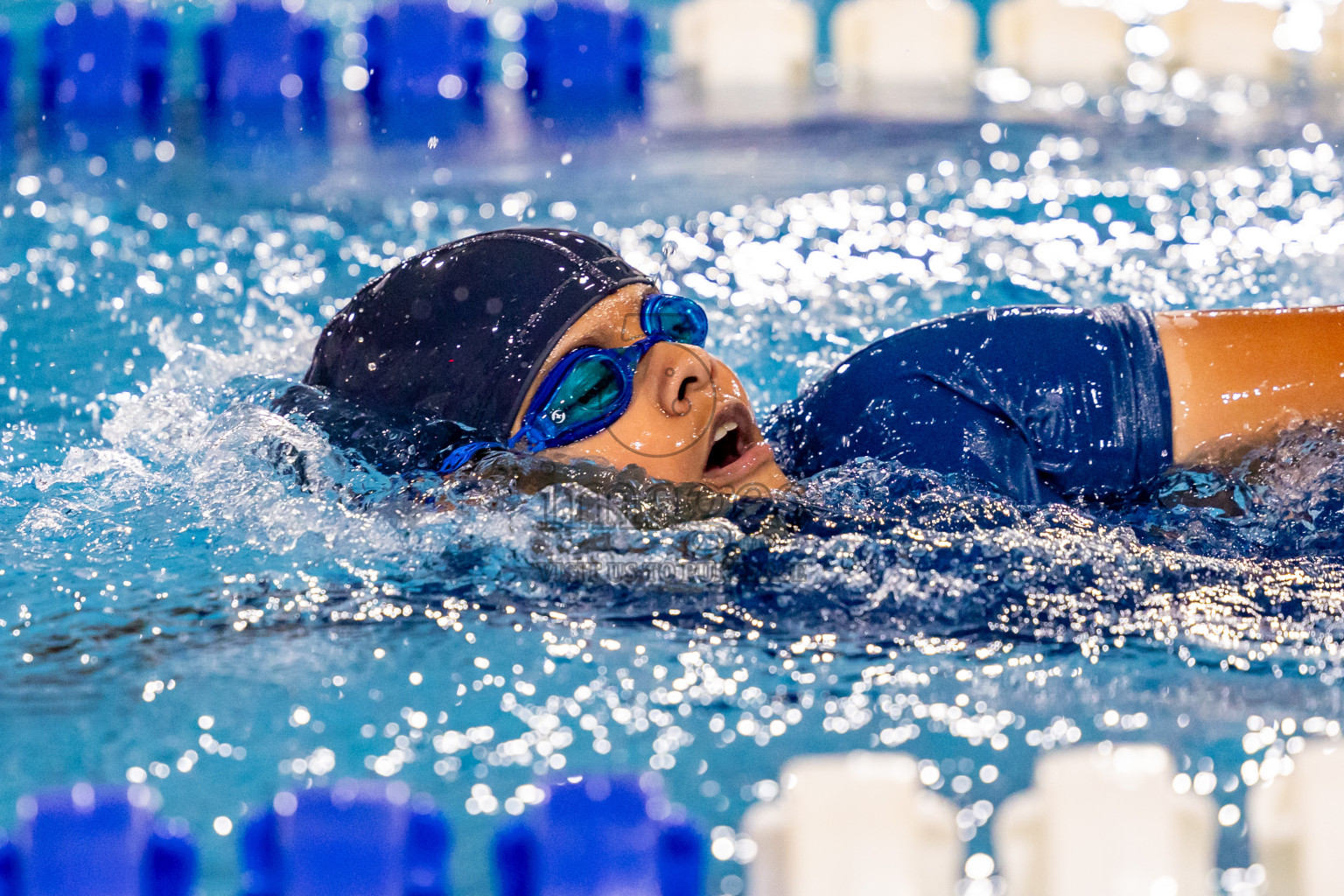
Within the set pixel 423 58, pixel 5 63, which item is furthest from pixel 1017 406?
pixel 5 63

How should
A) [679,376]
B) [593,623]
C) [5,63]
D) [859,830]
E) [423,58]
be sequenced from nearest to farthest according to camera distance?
1. [859,830]
2. [593,623]
3. [679,376]
4. [5,63]
5. [423,58]

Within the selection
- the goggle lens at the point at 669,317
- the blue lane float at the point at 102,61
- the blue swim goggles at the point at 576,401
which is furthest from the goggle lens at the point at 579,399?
the blue lane float at the point at 102,61

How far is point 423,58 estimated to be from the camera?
4.62 meters

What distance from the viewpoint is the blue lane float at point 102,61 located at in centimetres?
450

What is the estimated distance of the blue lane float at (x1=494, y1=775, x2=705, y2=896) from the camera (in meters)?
1.29

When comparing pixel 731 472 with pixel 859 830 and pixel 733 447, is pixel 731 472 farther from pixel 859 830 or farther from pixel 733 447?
pixel 859 830

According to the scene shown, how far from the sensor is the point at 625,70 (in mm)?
4625

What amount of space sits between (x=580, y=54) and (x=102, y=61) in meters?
1.48

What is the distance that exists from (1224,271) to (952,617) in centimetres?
192

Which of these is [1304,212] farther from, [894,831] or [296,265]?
[894,831]

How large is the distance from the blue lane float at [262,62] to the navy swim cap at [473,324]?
268cm

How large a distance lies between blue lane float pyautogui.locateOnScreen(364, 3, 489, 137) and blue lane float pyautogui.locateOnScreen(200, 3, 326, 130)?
18cm

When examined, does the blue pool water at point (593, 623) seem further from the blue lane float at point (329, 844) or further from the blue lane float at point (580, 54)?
the blue lane float at point (580, 54)

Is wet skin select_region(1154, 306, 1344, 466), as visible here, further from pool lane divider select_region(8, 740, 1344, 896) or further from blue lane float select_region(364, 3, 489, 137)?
blue lane float select_region(364, 3, 489, 137)
